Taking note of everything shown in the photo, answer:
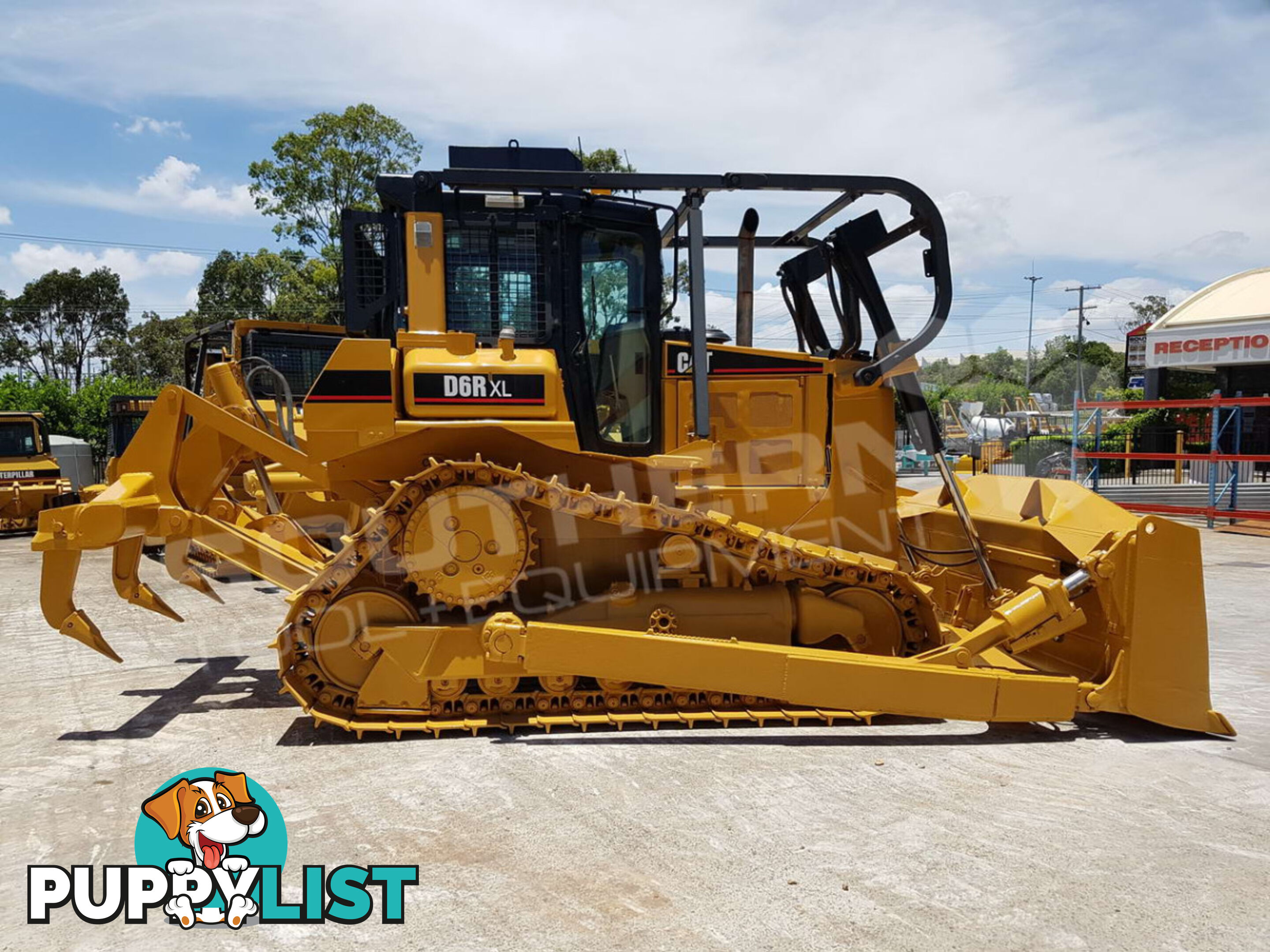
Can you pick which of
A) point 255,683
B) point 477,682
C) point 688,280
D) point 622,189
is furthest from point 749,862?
point 255,683

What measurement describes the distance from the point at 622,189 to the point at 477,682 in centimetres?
311

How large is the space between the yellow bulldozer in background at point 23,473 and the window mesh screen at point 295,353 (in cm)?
961

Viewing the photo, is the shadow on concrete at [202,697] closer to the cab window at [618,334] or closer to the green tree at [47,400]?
the cab window at [618,334]

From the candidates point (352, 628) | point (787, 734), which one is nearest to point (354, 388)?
point (352, 628)

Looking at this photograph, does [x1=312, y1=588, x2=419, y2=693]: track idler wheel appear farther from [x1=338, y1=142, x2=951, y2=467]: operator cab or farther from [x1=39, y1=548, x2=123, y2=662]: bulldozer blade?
[x1=39, y1=548, x2=123, y2=662]: bulldozer blade

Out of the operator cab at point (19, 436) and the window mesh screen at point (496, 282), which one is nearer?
the window mesh screen at point (496, 282)

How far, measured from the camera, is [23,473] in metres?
18.5

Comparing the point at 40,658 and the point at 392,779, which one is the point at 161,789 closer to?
the point at 392,779

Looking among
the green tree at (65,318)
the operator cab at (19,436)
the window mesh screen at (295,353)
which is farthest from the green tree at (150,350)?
the window mesh screen at (295,353)

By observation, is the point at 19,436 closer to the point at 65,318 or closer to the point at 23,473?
the point at 23,473

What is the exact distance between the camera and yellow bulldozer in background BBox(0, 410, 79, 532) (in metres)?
18.4

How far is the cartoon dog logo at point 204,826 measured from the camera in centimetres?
352

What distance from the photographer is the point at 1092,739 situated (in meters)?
5.34

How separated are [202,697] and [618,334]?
→ 3.81 metres
